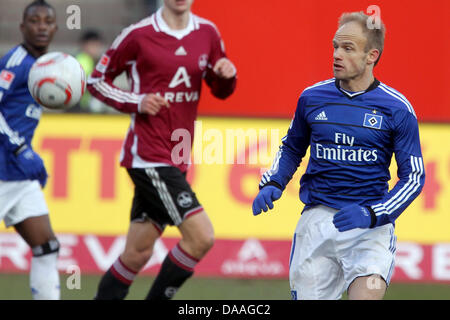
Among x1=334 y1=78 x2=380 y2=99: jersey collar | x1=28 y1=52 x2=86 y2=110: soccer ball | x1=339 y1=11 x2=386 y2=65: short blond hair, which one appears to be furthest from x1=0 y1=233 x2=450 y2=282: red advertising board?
x1=339 y1=11 x2=386 y2=65: short blond hair

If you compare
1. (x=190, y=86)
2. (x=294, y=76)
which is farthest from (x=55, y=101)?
(x=294, y=76)

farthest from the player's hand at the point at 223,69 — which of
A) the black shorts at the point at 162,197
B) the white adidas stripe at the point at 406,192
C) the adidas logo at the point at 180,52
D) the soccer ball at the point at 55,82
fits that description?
the white adidas stripe at the point at 406,192

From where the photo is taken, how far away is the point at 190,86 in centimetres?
598

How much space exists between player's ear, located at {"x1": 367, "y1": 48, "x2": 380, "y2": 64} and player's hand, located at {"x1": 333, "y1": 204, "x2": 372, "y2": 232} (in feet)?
2.60

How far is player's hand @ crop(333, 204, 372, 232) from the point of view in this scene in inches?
169

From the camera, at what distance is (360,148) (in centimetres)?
452

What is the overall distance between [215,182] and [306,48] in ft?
8.41

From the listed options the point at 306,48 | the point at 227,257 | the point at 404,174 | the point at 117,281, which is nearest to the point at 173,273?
the point at 117,281

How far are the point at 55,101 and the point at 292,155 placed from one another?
158cm

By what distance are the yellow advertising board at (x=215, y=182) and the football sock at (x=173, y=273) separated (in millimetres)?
2408

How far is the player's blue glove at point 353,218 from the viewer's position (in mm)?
4285
